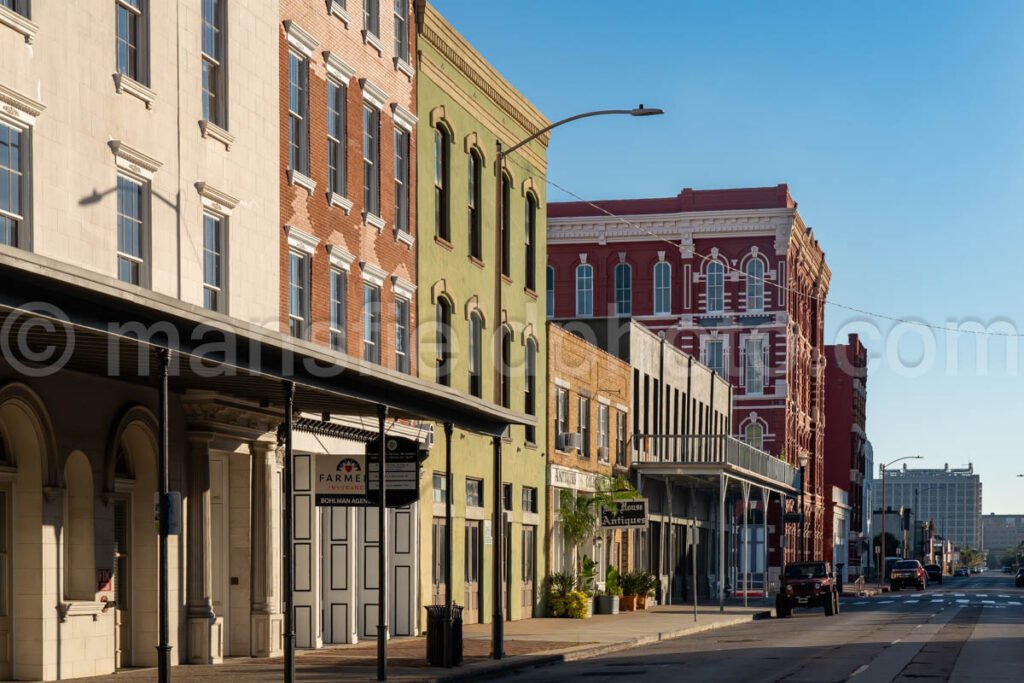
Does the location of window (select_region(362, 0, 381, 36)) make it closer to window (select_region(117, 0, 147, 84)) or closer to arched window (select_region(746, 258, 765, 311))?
window (select_region(117, 0, 147, 84))

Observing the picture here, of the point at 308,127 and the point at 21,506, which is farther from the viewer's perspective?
the point at 308,127

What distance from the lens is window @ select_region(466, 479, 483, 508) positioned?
121 ft

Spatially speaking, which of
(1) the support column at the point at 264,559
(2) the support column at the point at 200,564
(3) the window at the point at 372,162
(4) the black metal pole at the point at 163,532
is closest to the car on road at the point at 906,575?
(3) the window at the point at 372,162

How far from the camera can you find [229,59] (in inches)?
1004

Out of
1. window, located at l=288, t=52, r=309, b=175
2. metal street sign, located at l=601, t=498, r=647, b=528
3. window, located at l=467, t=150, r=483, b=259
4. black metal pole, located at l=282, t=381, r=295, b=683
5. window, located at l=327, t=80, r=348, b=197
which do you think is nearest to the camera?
black metal pole, located at l=282, t=381, r=295, b=683

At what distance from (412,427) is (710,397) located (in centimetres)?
3545

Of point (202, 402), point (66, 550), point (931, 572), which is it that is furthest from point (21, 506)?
point (931, 572)

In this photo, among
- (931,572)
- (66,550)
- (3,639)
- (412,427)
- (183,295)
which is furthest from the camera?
(931,572)

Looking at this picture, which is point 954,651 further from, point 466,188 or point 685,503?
point 685,503

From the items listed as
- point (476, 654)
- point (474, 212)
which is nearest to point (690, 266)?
point (474, 212)

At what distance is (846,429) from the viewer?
12369 cm

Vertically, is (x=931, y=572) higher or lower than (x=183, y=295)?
lower

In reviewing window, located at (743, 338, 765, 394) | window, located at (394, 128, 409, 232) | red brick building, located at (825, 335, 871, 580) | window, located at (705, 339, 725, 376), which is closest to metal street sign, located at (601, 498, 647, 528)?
window, located at (394, 128, 409, 232)

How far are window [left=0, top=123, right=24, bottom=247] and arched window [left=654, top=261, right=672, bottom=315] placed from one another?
6342cm
